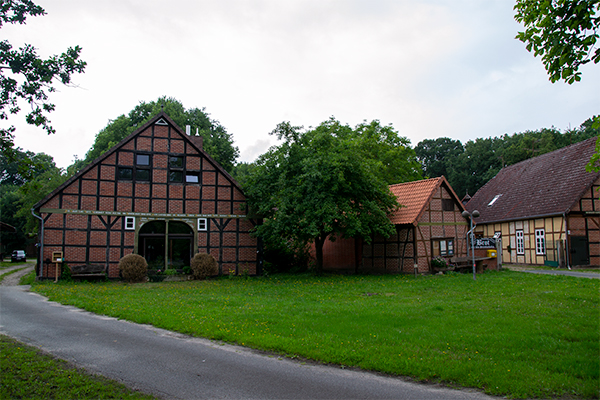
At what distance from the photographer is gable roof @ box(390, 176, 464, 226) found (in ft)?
75.5

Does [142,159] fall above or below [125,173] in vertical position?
above

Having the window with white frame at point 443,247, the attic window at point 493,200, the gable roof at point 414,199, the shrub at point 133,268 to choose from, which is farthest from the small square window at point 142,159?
the attic window at point 493,200

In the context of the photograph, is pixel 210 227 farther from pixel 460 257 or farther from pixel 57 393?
pixel 57 393

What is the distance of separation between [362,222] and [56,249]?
581 inches

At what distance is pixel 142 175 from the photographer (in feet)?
73.2

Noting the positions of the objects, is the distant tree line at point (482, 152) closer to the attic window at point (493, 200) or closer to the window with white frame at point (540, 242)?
the attic window at point (493, 200)

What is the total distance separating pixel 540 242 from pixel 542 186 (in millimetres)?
4303

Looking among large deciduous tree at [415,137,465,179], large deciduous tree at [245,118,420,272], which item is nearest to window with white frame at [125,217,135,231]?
large deciduous tree at [245,118,420,272]

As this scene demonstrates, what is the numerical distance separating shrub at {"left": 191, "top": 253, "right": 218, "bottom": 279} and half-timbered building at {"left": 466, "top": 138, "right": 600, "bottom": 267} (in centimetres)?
2086

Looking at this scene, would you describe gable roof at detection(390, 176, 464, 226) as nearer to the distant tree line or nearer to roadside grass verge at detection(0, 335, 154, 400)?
roadside grass verge at detection(0, 335, 154, 400)

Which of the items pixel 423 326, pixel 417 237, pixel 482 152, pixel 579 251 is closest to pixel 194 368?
pixel 423 326

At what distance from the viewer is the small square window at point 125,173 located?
2196cm

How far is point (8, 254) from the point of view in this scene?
181ft

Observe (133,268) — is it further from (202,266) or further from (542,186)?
(542,186)
